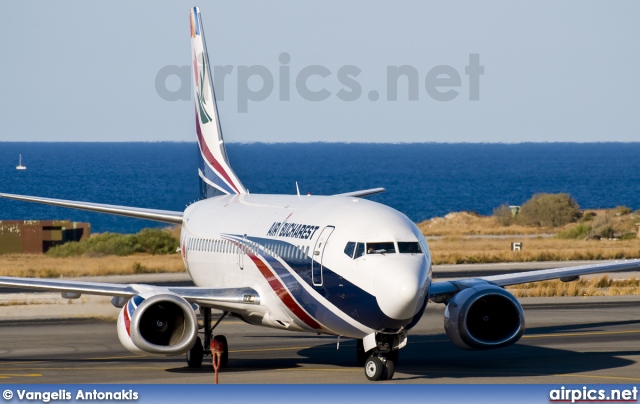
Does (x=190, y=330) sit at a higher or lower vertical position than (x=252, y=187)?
lower

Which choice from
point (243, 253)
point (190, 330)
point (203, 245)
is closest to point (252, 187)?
point (203, 245)

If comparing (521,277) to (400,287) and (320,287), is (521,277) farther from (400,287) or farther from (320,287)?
(400,287)

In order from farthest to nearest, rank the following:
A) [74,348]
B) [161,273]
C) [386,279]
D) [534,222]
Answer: [534,222] < [161,273] < [74,348] < [386,279]

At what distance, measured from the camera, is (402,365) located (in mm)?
32594

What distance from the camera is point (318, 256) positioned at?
1150 inches

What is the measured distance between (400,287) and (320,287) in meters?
2.72

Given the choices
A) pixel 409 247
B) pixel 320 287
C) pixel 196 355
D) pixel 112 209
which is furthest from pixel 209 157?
pixel 409 247

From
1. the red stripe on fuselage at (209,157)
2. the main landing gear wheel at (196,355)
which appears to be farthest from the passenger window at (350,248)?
the red stripe on fuselage at (209,157)

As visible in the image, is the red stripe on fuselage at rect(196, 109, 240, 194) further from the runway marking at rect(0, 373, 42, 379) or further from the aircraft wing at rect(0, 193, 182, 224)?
the runway marking at rect(0, 373, 42, 379)

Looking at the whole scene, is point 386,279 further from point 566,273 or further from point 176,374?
point 566,273

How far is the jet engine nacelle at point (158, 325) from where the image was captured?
30.0 metres

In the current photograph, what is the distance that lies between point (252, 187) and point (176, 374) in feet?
56.9

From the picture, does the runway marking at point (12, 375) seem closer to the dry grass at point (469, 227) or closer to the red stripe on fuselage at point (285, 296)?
the red stripe on fuselage at point (285, 296)

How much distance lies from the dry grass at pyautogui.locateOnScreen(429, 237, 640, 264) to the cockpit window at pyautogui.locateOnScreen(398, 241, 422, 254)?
41514 mm
